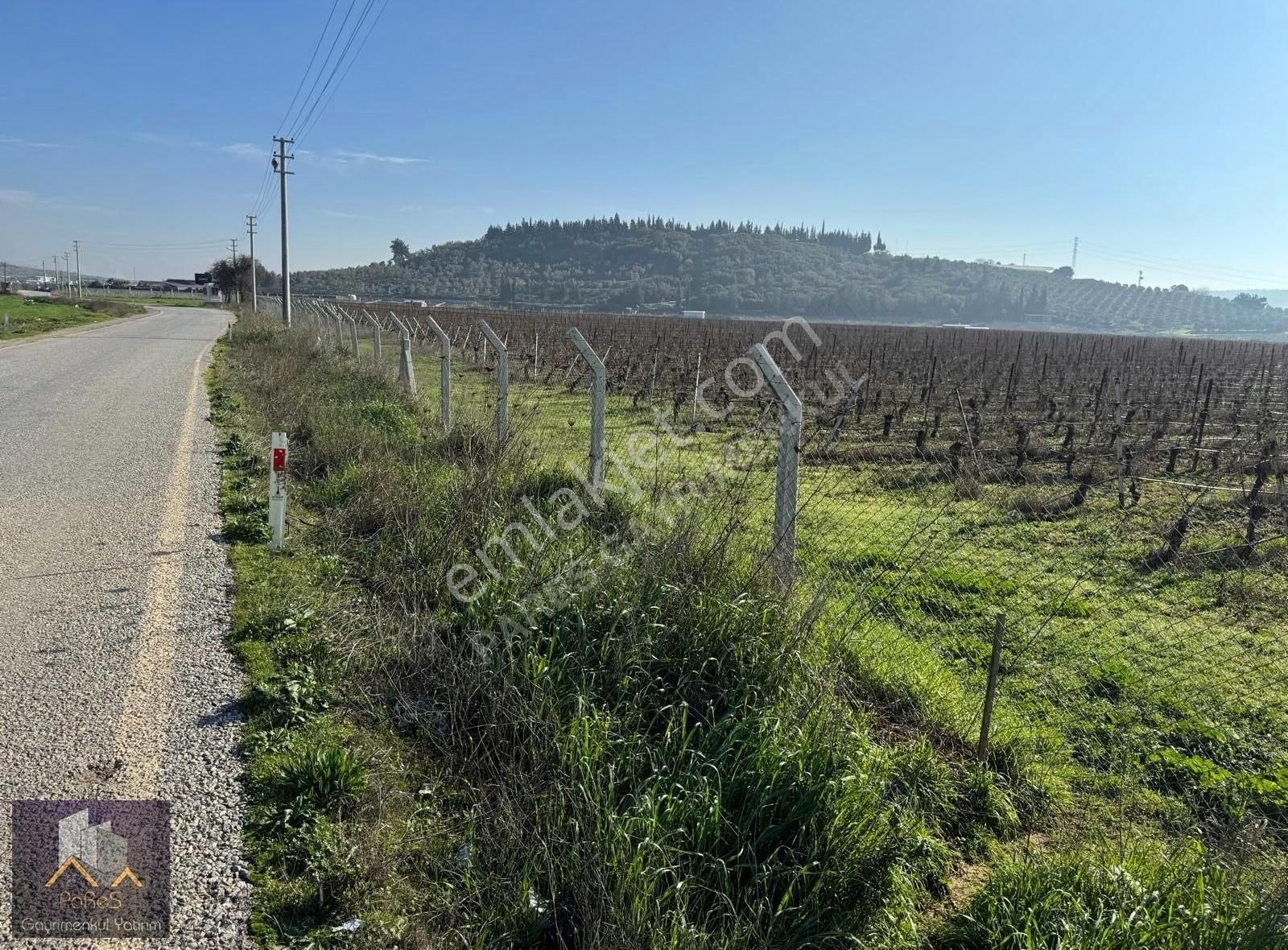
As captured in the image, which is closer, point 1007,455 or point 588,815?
point 588,815

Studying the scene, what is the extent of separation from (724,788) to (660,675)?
0.82 metres

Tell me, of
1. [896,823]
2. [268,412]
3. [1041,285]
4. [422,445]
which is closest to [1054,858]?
[896,823]

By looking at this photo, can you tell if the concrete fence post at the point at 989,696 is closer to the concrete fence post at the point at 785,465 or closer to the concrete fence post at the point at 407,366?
the concrete fence post at the point at 785,465

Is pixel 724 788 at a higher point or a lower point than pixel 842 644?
lower

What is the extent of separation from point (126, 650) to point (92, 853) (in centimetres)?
184

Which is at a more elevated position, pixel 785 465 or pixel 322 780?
pixel 785 465

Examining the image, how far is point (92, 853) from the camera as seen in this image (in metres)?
2.95

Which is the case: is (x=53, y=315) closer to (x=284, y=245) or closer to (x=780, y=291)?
(x=284, y=245)

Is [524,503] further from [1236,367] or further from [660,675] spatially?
[1236,367]

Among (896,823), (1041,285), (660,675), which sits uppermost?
(1041,285)

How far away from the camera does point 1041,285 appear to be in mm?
188250

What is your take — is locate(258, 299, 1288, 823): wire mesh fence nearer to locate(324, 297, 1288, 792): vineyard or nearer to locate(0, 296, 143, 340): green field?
locate(324, 297, 1288, 792): vineyard

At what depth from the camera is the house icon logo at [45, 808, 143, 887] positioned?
2.84 metres

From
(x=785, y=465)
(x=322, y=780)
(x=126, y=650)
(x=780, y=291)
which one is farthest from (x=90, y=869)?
(x=780, y=291)
